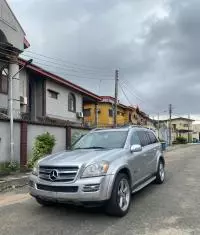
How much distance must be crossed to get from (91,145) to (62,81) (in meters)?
17.7

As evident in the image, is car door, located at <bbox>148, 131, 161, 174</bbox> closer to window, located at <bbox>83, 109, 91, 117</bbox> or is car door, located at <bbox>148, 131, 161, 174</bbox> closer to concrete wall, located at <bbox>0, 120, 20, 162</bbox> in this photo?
concrete wall, located at <bbox>0, 120, 20, 162</bbox>

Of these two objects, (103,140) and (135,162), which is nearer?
(135,162)

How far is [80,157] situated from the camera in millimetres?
6840

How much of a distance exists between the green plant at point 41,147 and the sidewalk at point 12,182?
6.53 ft

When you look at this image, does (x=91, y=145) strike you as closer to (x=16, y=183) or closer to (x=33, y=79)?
(x=16, y=183)

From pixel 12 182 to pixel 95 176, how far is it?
572 cm

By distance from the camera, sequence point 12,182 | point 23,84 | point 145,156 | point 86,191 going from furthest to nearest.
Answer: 1. point 23,84
2. point 12,182
3. point 145,156
4. point 86,191

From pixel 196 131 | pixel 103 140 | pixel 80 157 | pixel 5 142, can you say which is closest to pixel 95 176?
pixel 80 157

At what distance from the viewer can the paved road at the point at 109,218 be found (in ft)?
19.4

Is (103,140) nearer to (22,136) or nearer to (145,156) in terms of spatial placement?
(145,156)

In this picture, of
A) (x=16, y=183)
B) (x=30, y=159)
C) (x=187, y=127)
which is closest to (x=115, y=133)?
(x=16, y=183)

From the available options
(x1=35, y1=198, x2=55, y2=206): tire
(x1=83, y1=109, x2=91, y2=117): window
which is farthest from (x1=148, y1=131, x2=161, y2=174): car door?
(x1=83, y1=109, x2=91, y2=117): window

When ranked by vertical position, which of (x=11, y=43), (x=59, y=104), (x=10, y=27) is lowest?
(x=59, y=104)

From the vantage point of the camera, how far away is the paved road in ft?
19.4
